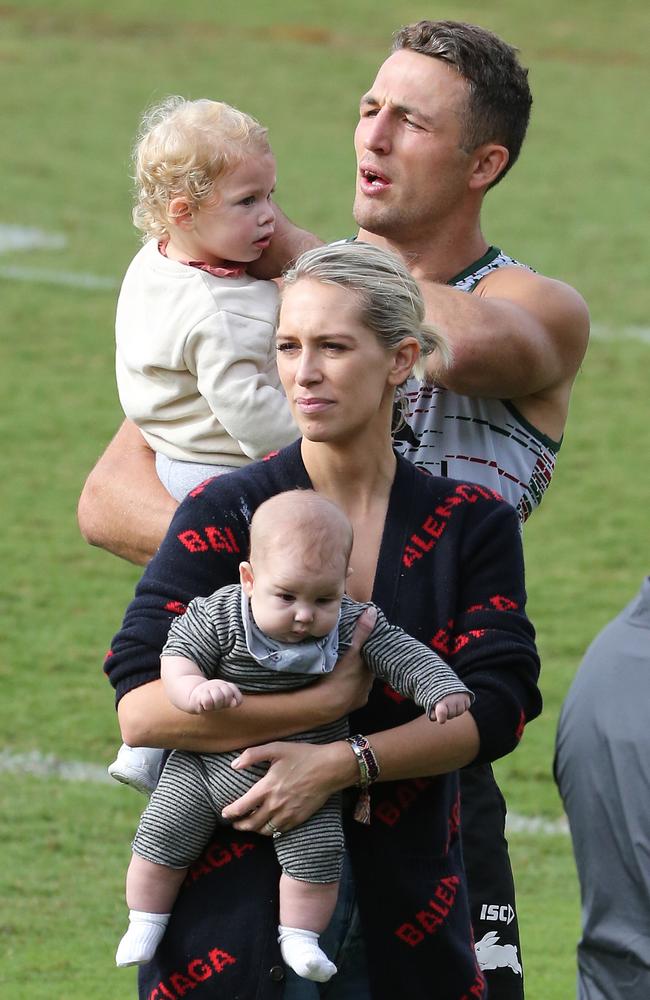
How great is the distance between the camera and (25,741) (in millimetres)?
6273

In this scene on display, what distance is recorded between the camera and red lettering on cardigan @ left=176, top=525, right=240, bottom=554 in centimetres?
269

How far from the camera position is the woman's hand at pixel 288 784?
255cm

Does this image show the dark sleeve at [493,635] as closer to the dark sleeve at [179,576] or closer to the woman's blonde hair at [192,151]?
the dark sleeve at [179,576]

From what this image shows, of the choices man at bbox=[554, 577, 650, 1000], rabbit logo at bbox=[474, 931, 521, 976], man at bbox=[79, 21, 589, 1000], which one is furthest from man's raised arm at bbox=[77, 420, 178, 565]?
man at bbox=[554, 577, 650, 1000]

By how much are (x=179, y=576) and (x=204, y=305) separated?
25.7 inches

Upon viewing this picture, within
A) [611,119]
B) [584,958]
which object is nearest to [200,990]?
[584,958]

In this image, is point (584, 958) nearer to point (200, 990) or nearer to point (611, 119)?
point (200, 990)

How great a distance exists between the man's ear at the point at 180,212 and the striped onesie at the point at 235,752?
0.84 metres

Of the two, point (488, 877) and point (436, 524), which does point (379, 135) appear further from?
point (488, 877)

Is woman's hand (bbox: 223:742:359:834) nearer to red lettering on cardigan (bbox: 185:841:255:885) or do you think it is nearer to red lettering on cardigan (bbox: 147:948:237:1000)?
red lettering on cardigan (bbox: 185:841:255:885)

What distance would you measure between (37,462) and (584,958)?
5.88m

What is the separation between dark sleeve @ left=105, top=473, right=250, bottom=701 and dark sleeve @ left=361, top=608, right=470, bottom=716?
247 millimetres

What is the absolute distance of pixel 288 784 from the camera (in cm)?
255

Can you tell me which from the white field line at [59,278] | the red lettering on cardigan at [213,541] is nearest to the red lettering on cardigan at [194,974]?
the red lettering on cardigan at [213,541]
